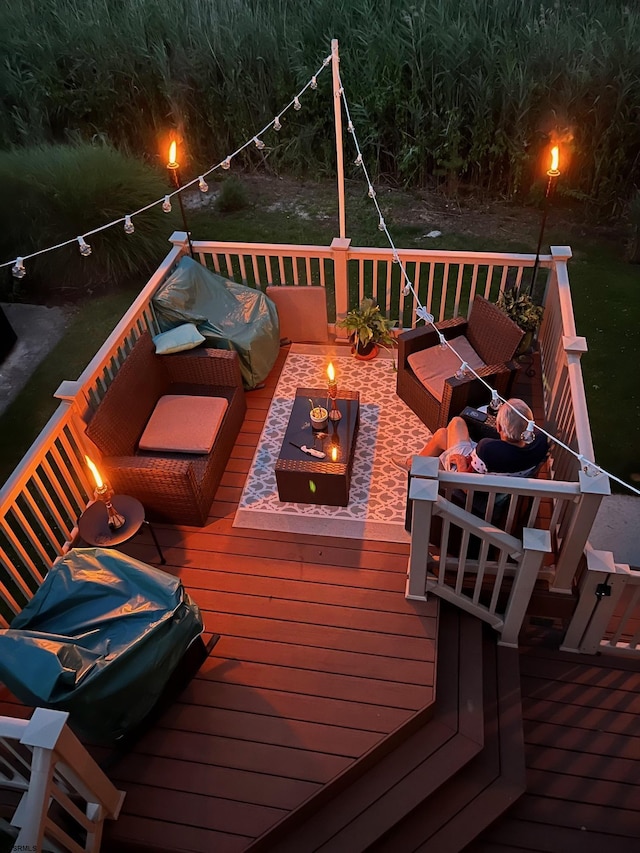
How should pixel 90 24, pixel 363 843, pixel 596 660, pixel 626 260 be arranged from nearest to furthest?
pixel 363 843, pixel 596 660, pixel 626 260, pixel 90 24

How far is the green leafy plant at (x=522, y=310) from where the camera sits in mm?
4762

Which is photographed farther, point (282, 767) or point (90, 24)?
point (90, 24)

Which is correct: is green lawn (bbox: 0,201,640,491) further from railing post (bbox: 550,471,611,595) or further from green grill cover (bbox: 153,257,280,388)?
green grill cover (bbox: 153,257,280,388)

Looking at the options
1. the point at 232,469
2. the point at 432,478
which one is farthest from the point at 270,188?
the point at 432,478

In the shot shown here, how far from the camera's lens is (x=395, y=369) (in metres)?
5.21

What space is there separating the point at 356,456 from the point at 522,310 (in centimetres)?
177

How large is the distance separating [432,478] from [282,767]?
61.1 inches

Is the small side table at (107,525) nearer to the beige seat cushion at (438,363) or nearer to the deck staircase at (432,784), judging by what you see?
the deck staircase at (432,784)

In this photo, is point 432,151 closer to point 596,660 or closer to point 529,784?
point 596,660

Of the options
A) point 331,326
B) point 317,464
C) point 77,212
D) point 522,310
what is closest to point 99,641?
point 317,464

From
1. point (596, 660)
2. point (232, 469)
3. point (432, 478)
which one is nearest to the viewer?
point (432, 478)

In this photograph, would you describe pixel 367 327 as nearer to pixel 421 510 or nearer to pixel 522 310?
pixel 522 310

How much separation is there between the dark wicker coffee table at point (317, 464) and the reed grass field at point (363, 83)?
568 cm

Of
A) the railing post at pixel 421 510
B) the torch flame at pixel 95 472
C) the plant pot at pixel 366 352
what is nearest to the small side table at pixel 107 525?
the torch flame at pixel 95 472
